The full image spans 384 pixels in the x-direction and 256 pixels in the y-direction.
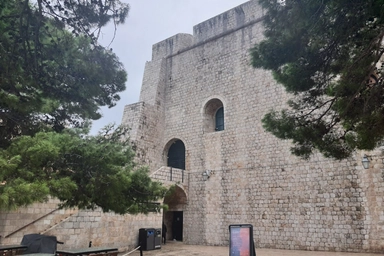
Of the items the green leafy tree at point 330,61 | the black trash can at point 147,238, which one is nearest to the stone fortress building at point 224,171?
the black trash can at point 147,238

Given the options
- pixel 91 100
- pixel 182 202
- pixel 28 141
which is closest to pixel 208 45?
pixel 182 202

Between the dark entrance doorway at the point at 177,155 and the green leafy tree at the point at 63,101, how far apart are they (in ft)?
29.5

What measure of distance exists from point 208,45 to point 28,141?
12.3m

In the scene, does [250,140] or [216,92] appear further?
[216,92]

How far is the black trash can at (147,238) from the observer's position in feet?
34.4

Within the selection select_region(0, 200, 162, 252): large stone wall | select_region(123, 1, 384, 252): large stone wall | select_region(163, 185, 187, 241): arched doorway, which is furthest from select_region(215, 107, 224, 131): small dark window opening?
select_region(0, 200, 162, 252): large stone wall

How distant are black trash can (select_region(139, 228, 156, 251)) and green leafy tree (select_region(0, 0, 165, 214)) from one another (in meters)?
5.43

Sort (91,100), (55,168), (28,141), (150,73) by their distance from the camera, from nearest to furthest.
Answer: (28,141)
(55,168)
(91,100)
(150,73)

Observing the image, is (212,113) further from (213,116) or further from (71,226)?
(71,226)

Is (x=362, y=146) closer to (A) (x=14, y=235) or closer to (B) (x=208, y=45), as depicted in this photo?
(A) (x=14, y=235)

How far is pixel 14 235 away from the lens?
7.62m

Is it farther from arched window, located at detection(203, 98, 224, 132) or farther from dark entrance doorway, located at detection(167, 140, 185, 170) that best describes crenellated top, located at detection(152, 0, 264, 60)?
dark entrance doorway, located at detection(167, 140, 185, 170)

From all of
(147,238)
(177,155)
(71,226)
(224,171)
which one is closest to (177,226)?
(177,155)

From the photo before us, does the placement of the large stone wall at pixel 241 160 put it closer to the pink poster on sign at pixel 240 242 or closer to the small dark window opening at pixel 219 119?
the small dark window opening at pixel 219 119
